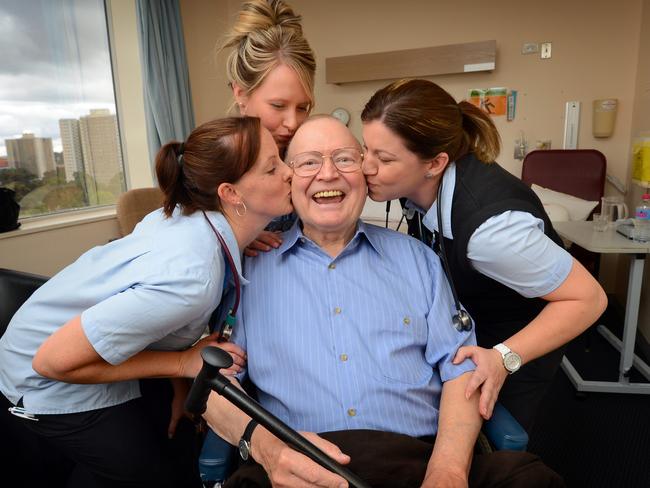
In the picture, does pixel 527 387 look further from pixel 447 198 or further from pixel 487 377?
pixel 447 198

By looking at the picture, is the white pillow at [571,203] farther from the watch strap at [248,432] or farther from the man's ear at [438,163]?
the watch strap at [248,432]

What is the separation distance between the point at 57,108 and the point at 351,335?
346 cm

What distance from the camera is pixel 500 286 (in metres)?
1.37

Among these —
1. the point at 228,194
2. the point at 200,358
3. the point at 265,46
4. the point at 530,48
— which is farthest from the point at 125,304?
the point at 530,48

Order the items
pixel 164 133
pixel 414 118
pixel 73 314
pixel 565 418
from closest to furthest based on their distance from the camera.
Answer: pixel 73 314 < pixel 414 118 < pixel 565 418 < pixel 164 133

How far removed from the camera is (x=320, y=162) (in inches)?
52.3

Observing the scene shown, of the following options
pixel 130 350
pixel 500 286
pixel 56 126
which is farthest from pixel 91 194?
pixel 500 286

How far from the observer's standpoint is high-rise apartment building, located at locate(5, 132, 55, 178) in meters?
3.25

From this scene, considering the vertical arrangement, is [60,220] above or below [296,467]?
above

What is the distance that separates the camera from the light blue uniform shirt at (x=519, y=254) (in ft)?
3.66

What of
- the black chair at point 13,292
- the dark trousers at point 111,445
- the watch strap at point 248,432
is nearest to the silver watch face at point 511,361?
the watch strap at point 248,432

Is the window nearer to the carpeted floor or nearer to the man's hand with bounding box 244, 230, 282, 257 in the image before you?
the man's hand with bounding box 244, 230, 282, 257

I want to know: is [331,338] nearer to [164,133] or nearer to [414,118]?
[414,118]

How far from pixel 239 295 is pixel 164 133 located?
308 centimetres
